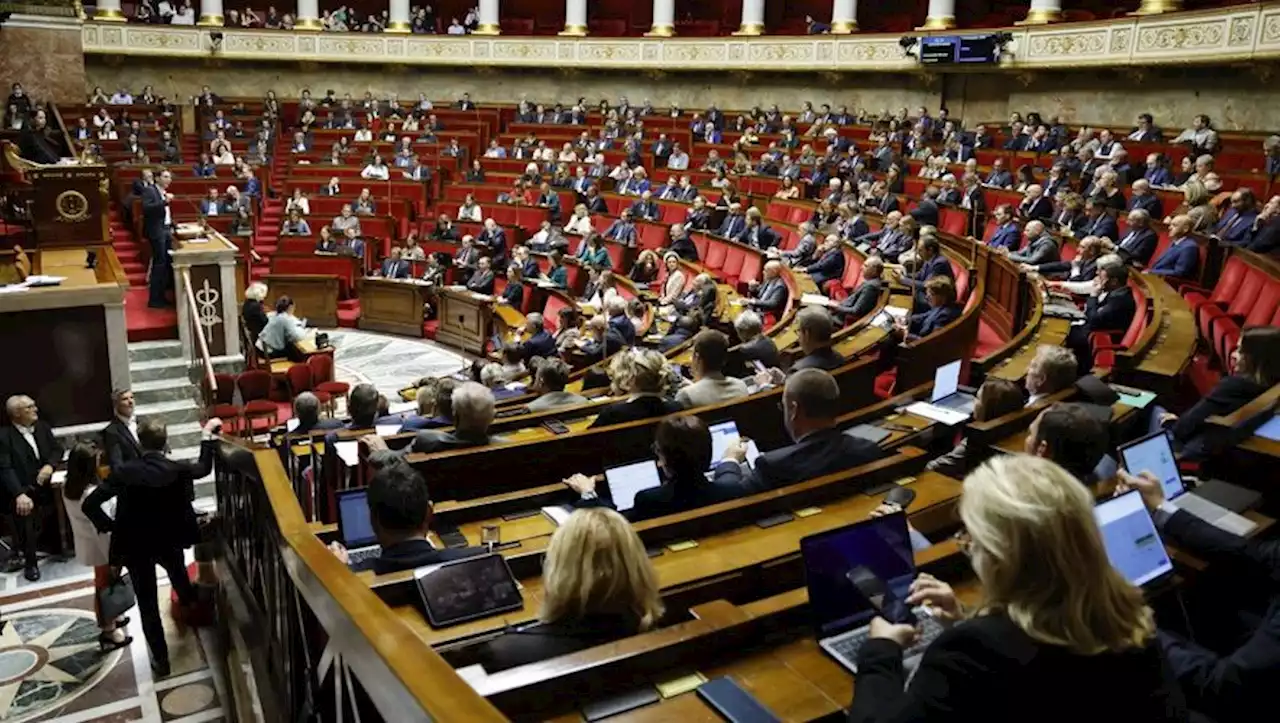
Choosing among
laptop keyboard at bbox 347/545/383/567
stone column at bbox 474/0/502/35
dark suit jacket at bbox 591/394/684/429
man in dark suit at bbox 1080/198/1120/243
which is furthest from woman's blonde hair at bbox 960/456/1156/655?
stone column at bbox 474/0/502/35

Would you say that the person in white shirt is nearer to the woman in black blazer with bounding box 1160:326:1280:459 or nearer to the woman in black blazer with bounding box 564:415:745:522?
the woman in black blazer with bounding box 564:415:745:522

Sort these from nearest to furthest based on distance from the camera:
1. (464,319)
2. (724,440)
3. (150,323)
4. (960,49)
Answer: (724,440), (150,323), (464,319), (960,49)

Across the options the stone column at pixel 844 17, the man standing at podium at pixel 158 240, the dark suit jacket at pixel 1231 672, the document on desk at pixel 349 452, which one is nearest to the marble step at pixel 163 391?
the man standing at podium at pixel 158 240

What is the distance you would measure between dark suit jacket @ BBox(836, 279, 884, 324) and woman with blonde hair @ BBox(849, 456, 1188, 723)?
19.6ft

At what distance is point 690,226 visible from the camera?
12.9 meters

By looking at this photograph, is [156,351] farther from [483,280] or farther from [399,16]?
[399,16]

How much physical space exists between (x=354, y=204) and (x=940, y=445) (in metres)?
13.0

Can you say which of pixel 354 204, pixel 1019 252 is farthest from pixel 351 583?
pixel 354 204

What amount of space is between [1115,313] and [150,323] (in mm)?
8378

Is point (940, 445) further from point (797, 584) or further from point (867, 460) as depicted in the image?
point (797, 584)

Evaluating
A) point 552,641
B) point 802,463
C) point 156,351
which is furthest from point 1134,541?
point 156,351

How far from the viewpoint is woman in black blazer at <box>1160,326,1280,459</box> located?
3799 millimetres

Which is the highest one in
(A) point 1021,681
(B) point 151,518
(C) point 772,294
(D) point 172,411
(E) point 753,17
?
(E) point 753,17

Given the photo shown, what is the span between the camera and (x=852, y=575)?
2455mm
